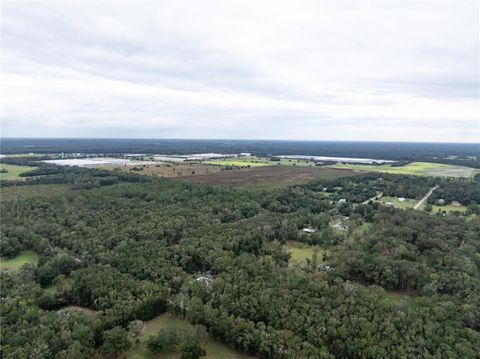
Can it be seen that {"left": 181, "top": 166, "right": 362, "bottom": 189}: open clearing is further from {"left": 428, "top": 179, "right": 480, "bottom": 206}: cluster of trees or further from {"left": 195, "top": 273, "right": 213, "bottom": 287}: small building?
{"left": 195, "top": 273, "right": 213, "bottom": 287}: small building

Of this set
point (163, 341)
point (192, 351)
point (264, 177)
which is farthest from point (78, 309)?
point (264, 177)

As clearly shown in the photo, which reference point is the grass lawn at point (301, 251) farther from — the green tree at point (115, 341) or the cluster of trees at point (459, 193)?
the cluster of trees at point (459, 193)

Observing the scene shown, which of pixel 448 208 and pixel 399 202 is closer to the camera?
pixel 448 208

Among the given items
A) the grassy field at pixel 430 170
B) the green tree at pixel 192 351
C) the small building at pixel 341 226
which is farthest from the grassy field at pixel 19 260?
the grassy field at pixel 430 170

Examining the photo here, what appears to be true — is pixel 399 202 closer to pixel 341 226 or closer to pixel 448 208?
pixel 448 208

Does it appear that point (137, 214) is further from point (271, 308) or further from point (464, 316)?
point (464, 316)

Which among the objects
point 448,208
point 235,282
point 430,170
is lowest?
point 235,282

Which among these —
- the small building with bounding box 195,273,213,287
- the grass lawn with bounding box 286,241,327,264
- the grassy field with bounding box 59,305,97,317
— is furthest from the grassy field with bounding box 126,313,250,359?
the grass lawn with bounding box 286,241,327,264
